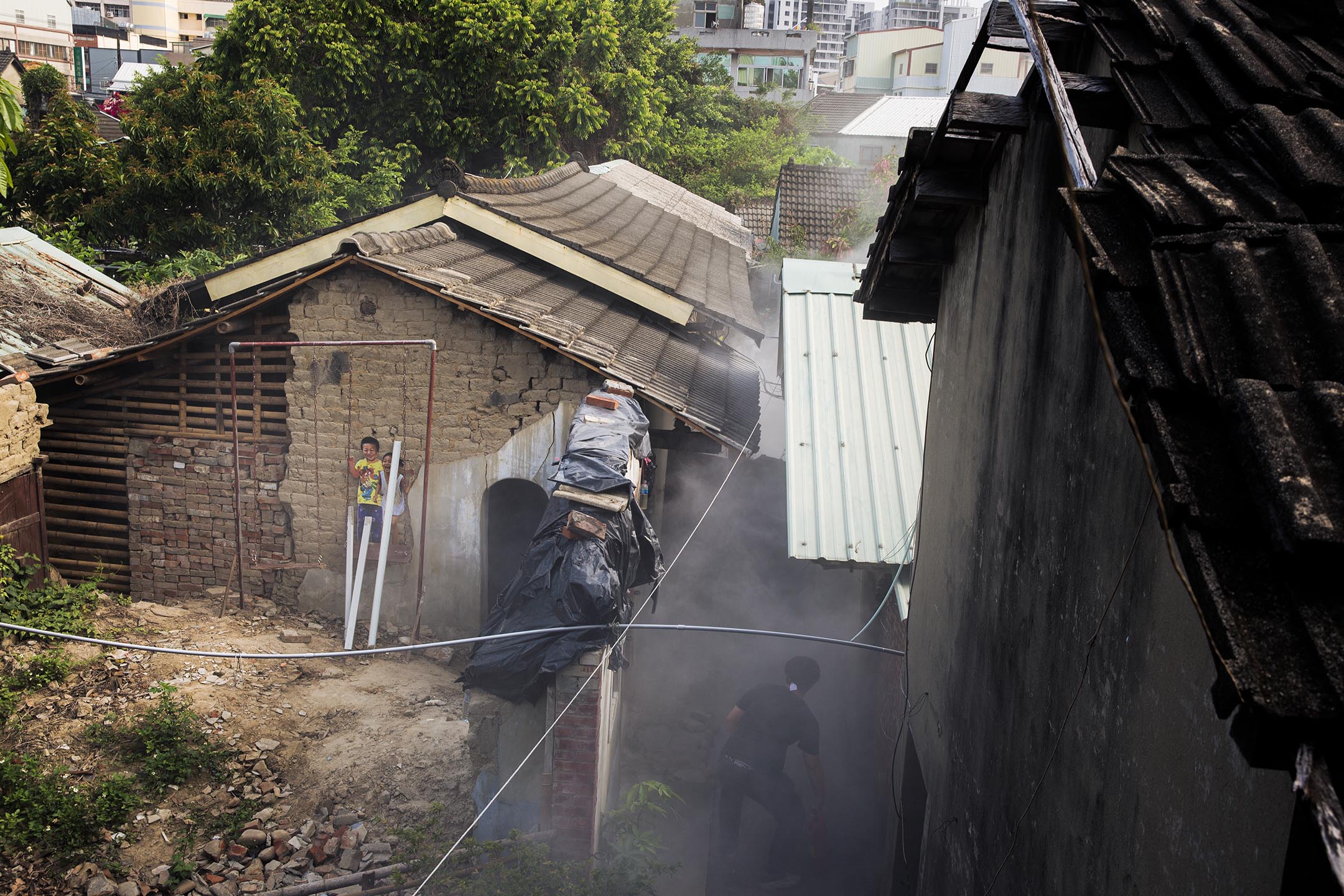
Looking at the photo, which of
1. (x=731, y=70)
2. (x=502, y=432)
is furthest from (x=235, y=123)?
(x=731, y=70)

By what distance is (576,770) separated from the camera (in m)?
6.36

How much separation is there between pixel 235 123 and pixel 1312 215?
1724 centimetres

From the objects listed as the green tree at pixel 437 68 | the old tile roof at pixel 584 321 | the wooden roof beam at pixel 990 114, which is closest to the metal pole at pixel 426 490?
the old tile roof at pixel 584 321

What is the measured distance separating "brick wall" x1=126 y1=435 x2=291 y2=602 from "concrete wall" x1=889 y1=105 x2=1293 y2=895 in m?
7.66

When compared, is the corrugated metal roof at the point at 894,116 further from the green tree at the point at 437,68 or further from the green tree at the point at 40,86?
the green tree at the point at 40,86

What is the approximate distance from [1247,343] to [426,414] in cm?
897

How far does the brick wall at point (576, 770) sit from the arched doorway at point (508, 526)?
410 cm

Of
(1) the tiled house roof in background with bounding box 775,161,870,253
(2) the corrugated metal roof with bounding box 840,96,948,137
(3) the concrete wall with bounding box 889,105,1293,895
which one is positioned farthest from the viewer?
(2) the corrugated metal roof with bounding box 840,96,948,137

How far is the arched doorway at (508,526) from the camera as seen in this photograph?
34.1ft

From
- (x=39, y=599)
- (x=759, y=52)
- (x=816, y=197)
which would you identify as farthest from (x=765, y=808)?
(x=759, y=52)

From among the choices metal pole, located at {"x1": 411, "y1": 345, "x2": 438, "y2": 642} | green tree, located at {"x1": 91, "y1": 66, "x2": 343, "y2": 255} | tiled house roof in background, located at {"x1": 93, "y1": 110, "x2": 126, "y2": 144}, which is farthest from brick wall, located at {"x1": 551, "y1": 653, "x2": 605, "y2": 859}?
tiled house roof in background, located at {"x1": 93, "y1": 110, "x2": 126, "y2": 144}

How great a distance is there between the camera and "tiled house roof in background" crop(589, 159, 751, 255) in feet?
61.5

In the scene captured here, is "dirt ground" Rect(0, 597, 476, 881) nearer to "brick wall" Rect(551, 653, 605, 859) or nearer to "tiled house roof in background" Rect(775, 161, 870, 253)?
"brick wall" Rect(551, 653, 605, 859)

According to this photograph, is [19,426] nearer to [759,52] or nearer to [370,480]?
[370,480]
